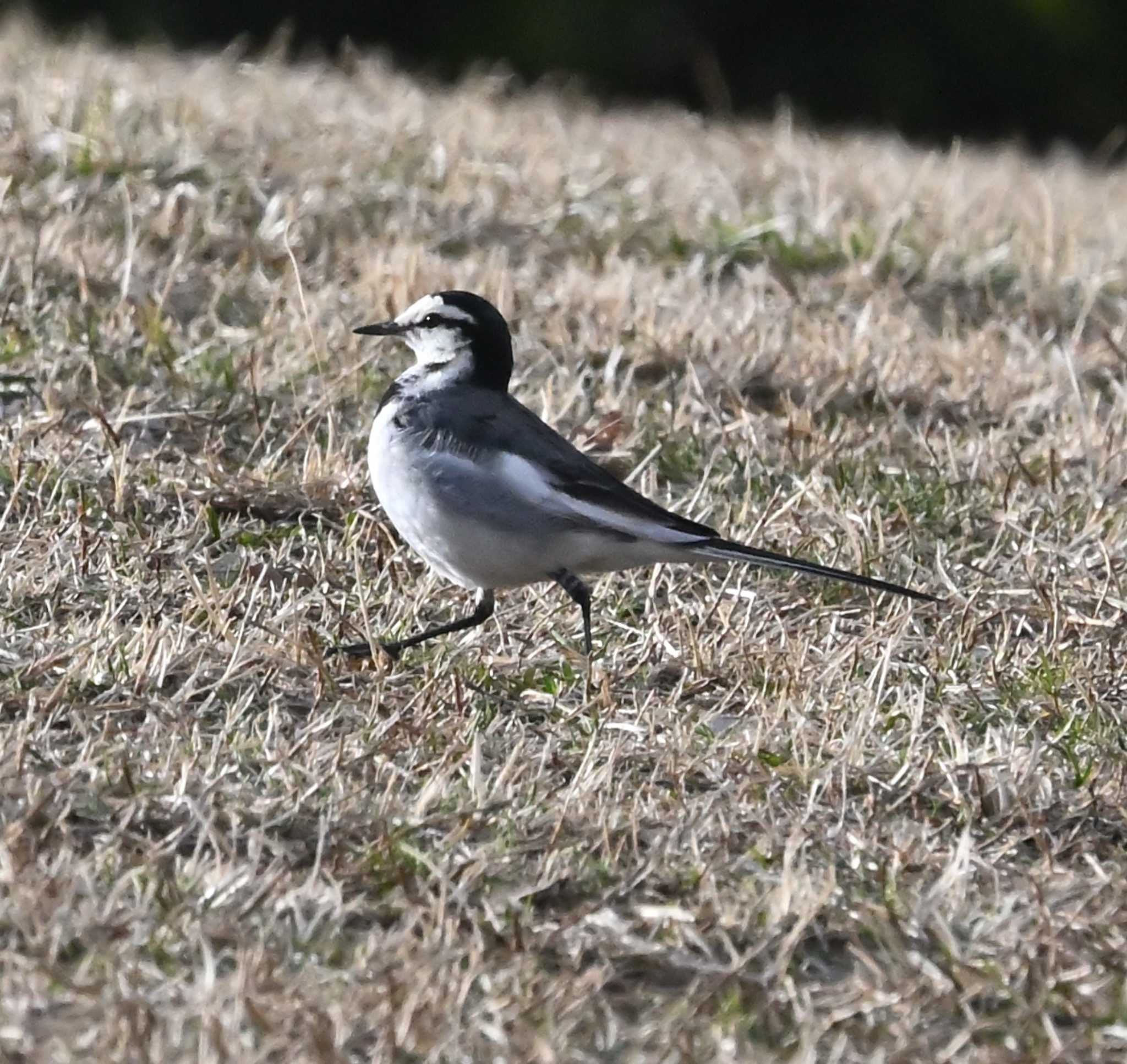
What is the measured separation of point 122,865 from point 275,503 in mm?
1936

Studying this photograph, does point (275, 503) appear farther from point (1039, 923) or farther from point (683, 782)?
point (1039, 923)

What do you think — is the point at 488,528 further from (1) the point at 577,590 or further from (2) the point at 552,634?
(2) the point at 552,634

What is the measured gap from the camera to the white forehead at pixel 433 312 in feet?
16.9

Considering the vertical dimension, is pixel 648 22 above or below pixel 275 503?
below

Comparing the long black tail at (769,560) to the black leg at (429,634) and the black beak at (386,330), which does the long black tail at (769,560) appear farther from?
the black beak at (386,330)

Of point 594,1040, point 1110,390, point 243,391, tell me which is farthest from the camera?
point 1110,390

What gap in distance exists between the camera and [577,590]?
4.65m

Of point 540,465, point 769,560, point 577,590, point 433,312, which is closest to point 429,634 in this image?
point 577,590

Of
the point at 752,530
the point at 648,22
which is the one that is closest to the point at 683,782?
the point at 752,530

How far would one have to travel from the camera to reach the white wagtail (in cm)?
454

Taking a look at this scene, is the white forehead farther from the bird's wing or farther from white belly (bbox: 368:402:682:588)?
white belly (bbox: 368:402:682:588)

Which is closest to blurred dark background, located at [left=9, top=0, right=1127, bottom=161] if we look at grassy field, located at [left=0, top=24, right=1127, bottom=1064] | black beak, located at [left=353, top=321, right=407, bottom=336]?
grassy field, located at [left=0, top=24, right=1127, bottom=1064]

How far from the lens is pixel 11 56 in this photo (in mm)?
Answer: 9336

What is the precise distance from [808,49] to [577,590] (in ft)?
46.7
